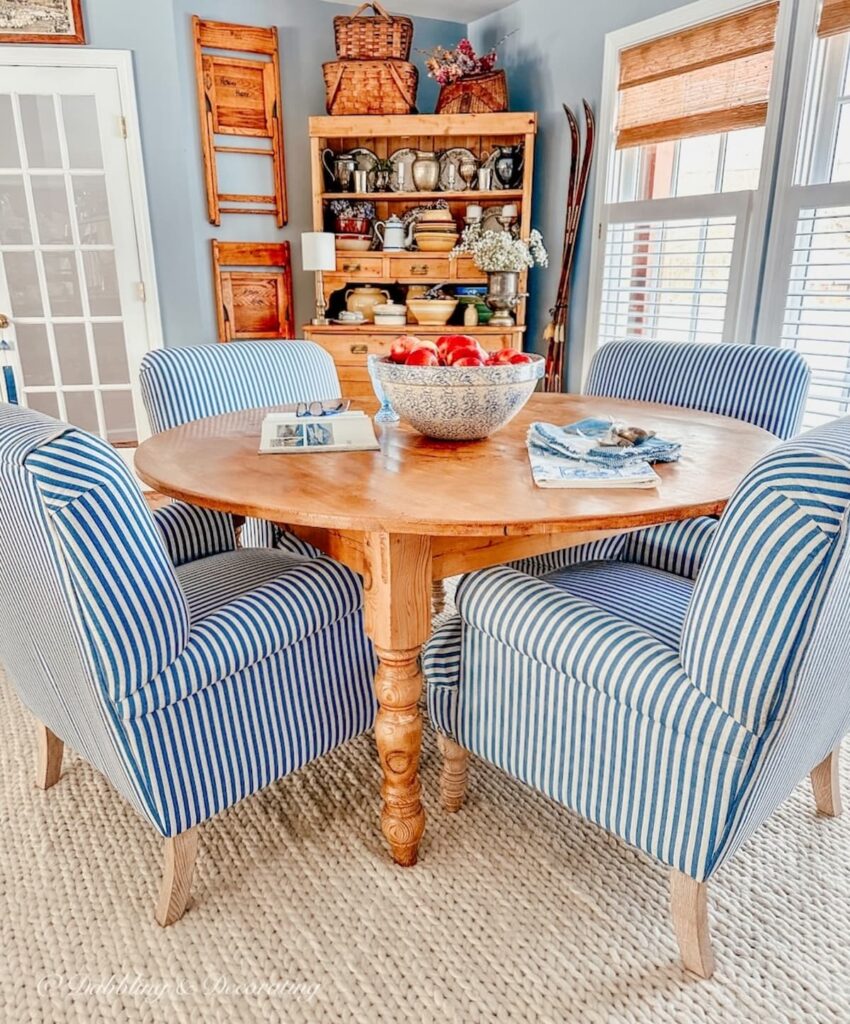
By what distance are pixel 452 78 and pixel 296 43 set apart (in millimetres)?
934

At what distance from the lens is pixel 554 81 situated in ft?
12.1

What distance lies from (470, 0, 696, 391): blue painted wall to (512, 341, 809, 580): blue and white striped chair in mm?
1465

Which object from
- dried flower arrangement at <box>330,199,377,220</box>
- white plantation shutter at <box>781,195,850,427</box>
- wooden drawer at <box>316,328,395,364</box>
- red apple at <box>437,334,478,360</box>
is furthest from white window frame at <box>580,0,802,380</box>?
red apple at <box>437,334,478,360</box>

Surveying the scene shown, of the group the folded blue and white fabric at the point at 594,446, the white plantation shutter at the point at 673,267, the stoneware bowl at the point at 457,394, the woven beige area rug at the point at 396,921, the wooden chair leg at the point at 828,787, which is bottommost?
the woven beige area rug at the point at 396,921

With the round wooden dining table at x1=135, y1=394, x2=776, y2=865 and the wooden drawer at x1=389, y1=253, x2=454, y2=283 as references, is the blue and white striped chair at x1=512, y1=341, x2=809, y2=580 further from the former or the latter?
the wooden drawer at x1=389, y1=253, x2=454, y2=283

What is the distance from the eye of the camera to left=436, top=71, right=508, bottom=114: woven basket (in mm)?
3672

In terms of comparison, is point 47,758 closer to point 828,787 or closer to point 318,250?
point 828,787

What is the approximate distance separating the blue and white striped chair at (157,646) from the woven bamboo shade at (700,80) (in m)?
2.56

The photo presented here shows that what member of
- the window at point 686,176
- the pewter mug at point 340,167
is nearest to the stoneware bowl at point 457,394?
the window at point 686,176

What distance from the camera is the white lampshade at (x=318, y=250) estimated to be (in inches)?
145

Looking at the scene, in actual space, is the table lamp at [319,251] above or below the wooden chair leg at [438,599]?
above

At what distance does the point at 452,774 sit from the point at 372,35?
3592mm

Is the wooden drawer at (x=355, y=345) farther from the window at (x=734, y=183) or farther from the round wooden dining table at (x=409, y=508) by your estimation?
the round wooden dining table at (x=409, y=508)

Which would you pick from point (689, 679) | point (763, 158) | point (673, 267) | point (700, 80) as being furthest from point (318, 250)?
point (689, 679)
